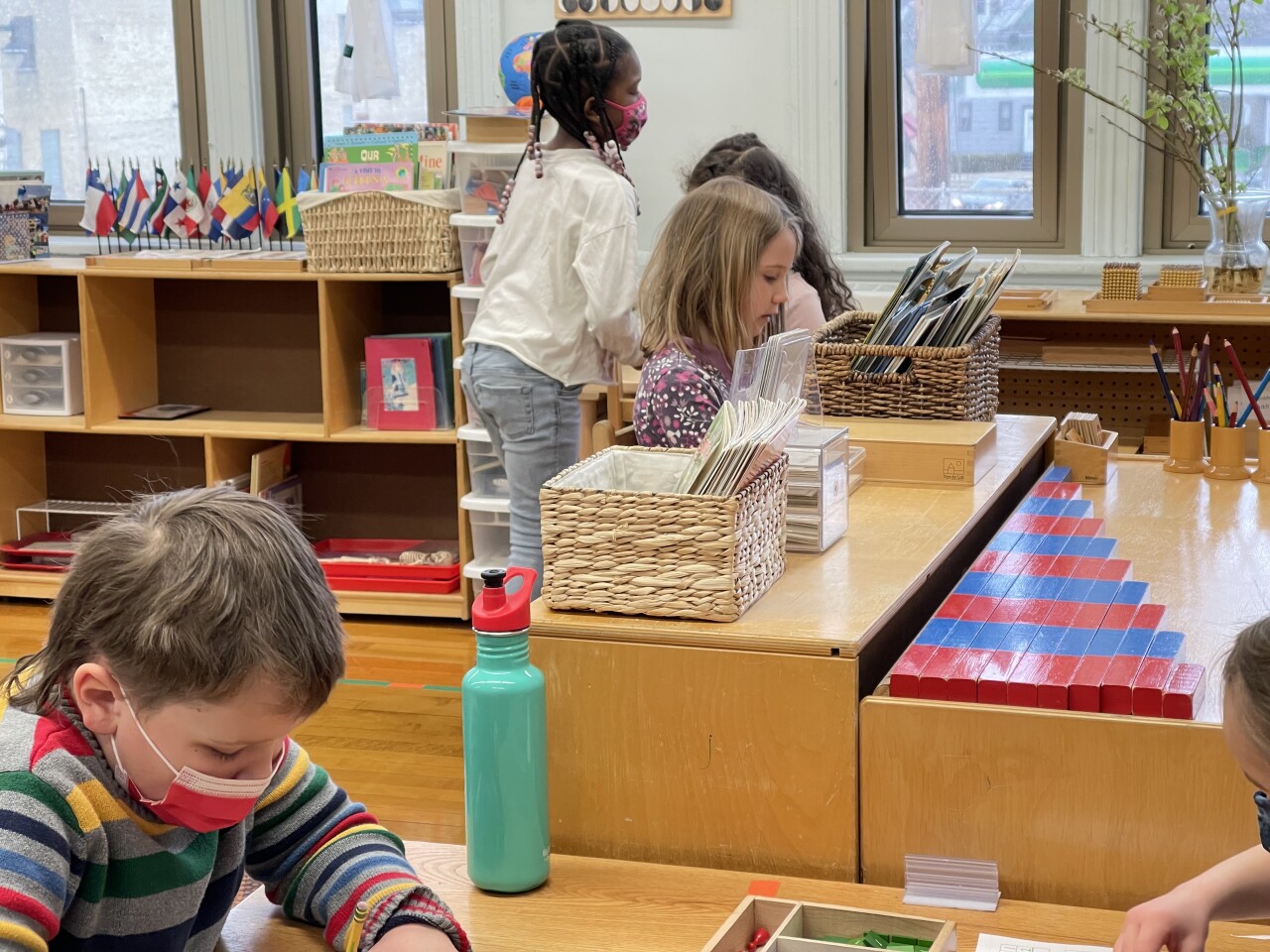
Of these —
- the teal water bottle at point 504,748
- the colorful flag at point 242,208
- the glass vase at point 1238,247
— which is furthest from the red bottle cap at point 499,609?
→ the colorful flag at point 242,208

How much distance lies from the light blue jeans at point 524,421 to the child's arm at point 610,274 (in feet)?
0.66

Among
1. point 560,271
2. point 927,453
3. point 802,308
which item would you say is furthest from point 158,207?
point 927,453

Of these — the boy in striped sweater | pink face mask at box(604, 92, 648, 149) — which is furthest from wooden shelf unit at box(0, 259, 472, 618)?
the boy in striped sweater

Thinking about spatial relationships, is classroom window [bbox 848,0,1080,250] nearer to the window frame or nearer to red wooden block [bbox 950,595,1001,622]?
the window frame

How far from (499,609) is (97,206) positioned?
12.2 ft

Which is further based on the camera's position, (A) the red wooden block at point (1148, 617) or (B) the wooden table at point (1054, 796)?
(A) the red wooden block at point (1148, 617)

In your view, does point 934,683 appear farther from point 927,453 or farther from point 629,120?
point 629,120

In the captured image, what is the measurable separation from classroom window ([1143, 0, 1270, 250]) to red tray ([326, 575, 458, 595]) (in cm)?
222

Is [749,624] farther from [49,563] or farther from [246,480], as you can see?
[49,563]

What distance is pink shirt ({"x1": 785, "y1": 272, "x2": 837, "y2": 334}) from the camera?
10.3ft

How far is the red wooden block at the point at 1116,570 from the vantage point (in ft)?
5.83

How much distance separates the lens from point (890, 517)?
196cm

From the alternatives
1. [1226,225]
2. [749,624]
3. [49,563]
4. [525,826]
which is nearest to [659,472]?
[749,624]

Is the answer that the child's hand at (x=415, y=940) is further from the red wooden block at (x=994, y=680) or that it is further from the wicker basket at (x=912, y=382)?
the wicker basket at (x=912, y=382)
